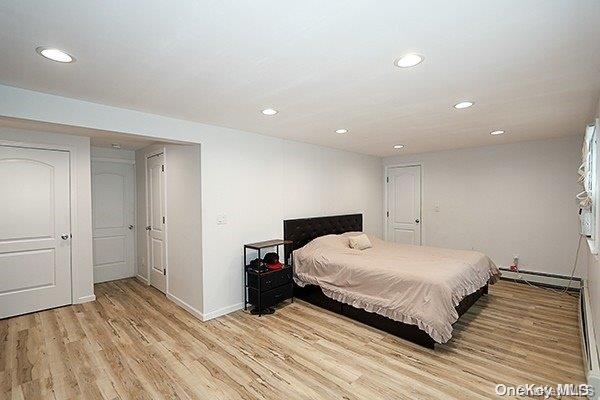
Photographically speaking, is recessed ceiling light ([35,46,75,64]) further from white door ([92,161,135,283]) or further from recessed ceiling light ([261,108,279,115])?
white door ([92,161,135,283])

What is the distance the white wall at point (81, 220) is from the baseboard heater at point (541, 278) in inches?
259

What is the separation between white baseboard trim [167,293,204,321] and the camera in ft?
11.5

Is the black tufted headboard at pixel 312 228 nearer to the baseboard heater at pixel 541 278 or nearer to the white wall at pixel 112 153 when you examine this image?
the baseboard heater at pixel 541 278

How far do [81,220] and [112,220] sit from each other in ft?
3.25

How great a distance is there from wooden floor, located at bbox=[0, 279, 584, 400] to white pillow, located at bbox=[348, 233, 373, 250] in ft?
3.85

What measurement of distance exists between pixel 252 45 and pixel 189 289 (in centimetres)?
314

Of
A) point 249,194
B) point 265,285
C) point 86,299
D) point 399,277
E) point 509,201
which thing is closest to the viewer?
point 399,277

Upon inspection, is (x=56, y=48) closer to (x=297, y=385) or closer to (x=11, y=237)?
(x=297, y=385)

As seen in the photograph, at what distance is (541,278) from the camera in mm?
4562

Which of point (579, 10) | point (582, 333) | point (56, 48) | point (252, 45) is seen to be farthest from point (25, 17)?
point (582, 333)

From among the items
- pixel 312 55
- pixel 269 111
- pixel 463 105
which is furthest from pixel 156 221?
pixel 463 105

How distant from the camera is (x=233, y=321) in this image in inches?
135

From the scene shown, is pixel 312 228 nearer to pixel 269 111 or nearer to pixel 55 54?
pixel 269 111

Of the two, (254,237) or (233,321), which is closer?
(233,321)
